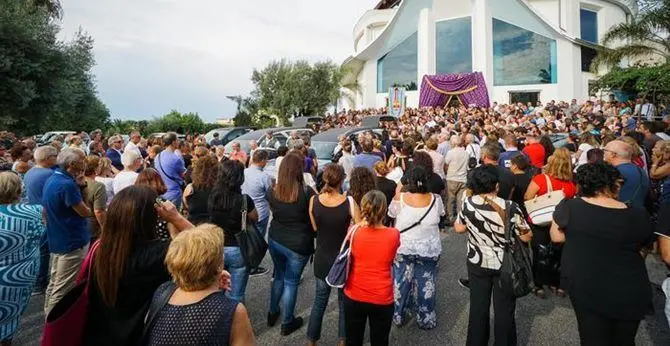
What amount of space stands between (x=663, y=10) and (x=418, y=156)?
13.9 m

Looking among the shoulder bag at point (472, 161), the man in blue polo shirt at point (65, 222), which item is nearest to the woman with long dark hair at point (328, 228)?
the man in blue polo shirt at point (65, 222)

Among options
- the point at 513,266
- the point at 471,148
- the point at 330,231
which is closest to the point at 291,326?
the point at 330,231

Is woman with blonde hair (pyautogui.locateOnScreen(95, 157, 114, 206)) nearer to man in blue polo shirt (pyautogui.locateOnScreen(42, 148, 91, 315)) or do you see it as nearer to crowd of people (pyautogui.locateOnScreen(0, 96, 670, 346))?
crowd of people (pyautogui.locateOnScreen(0, 96, 670, 346))

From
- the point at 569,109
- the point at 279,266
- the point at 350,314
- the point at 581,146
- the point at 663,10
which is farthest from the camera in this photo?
the point at 569,109

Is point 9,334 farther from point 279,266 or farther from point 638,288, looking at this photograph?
point 638,288

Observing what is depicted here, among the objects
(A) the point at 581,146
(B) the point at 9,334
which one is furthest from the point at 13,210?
(A) the point at 581,146

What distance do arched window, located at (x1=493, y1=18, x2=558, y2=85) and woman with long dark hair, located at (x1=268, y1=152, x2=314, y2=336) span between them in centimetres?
2883

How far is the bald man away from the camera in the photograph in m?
4.22

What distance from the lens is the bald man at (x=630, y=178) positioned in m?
4.22

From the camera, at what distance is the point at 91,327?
2.03 metres

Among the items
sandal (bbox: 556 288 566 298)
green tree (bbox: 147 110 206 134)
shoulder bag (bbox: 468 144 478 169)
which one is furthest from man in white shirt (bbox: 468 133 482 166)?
green tree (bbox: 147 110 206 134)

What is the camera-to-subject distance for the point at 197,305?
172 centimetres

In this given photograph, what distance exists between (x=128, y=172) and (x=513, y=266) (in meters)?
4.53

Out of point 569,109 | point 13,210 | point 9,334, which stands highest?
point 569,109
